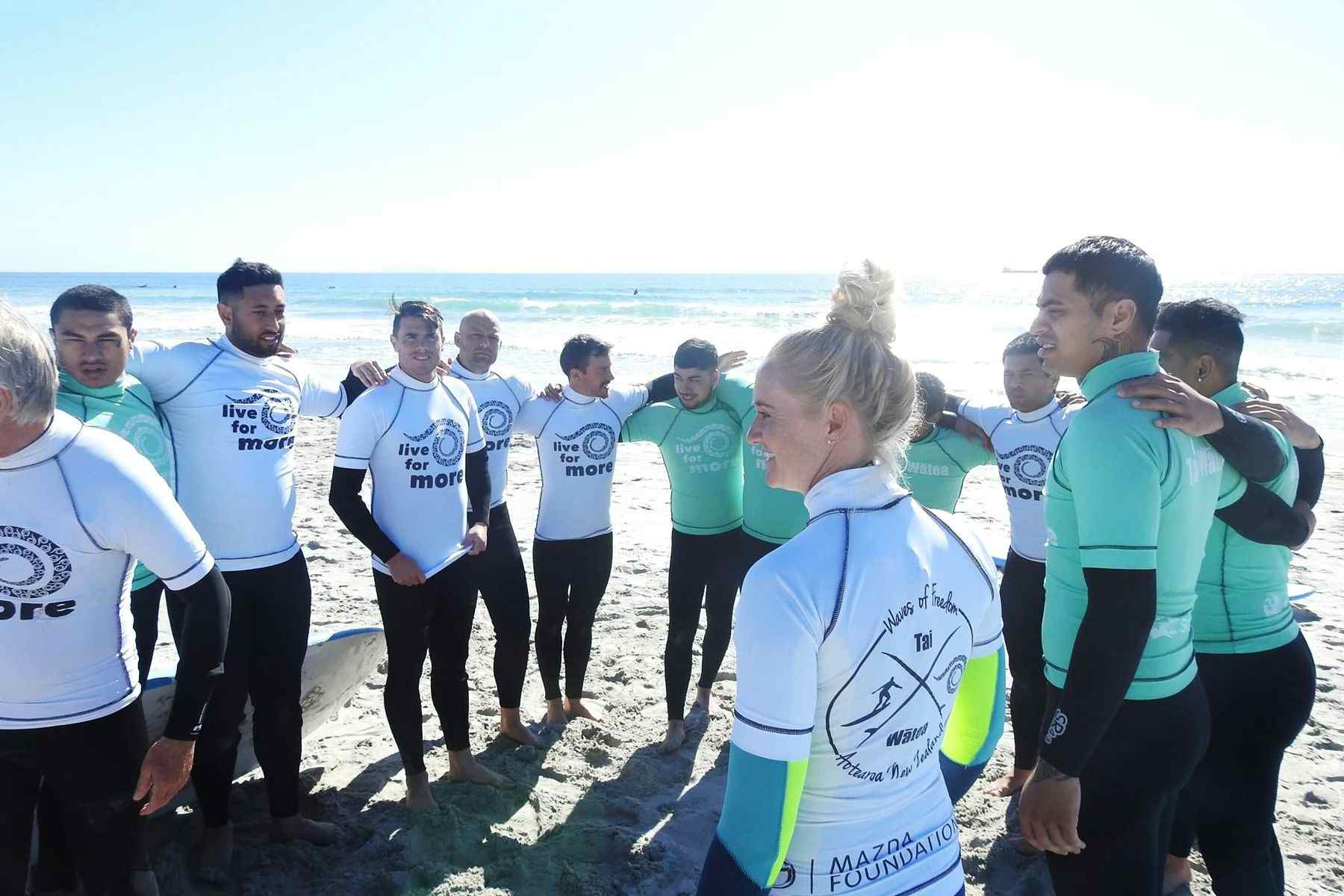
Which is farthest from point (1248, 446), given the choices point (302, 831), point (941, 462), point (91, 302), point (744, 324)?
point (744, 324)

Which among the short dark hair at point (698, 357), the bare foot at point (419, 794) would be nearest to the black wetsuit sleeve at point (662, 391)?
the short dark hair at point (698, 357)

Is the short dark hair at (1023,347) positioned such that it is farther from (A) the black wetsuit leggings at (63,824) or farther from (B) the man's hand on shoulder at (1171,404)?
(A) the black wetsuit leggings at (63,824)

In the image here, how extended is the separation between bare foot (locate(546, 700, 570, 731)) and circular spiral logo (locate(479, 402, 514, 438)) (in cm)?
153

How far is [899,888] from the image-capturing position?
57.6 inches

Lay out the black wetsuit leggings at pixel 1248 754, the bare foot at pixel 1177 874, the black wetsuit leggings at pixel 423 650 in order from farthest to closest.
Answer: the black wetsuit leggings at pixel 423 650 < the bare foot at pixel 1177 874 < the black wetsuit leggings at pixel 1248 754

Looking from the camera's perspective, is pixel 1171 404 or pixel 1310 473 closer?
pixel 1171 404

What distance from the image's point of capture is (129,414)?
10.3ft

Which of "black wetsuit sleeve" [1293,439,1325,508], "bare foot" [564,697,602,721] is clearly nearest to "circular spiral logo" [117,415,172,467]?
"bare foot" [564,697,602,721]

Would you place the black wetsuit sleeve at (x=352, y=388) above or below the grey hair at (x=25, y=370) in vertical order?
below

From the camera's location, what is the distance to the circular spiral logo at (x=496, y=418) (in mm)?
4551

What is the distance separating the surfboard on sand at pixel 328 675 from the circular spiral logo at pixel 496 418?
123cm

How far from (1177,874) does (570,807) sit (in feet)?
8.25

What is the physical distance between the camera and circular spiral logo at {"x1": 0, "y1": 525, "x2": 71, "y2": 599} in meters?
1.92

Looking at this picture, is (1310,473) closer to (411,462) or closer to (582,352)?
(582,352)
